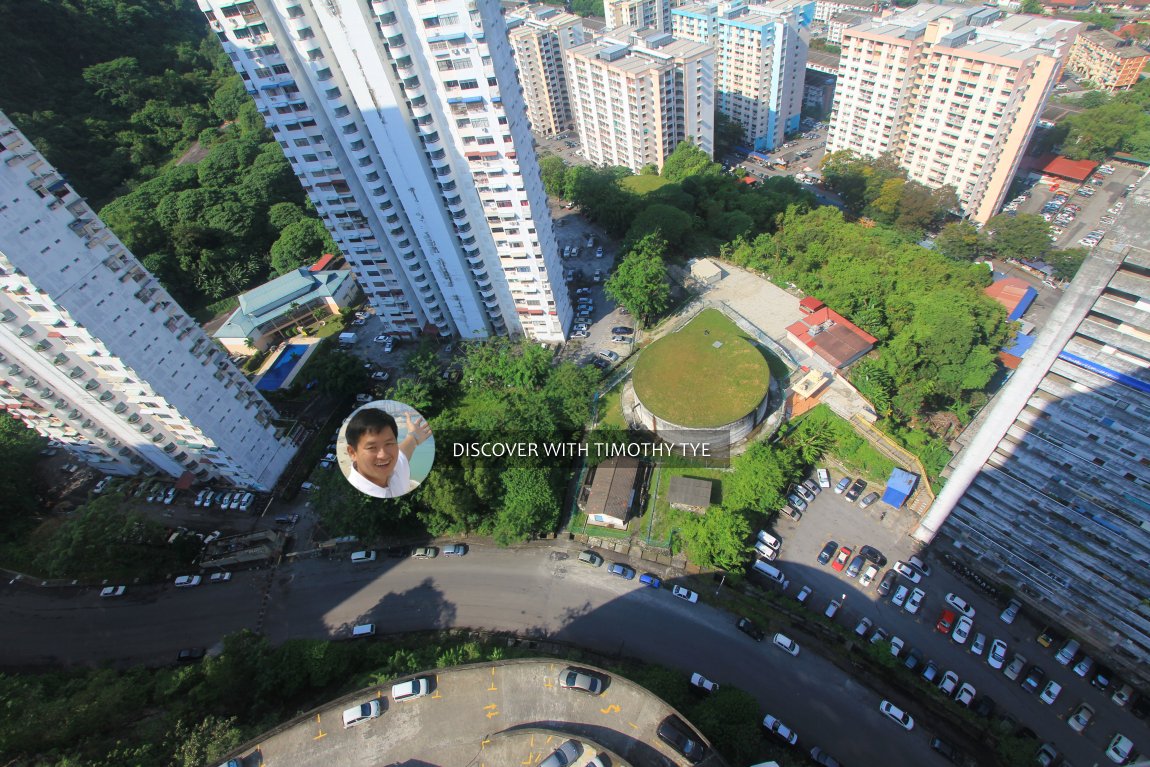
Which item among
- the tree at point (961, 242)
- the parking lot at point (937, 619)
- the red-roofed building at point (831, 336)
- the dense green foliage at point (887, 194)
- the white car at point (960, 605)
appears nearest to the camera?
the parking lot at point (937, 619)

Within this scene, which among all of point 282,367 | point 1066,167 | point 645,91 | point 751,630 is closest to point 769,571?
point 751,630

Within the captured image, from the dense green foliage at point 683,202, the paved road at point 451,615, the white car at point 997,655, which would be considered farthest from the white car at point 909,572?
the dense green foliage at point 683,202

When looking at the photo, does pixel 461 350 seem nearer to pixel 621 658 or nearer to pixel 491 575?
pixel 491 575

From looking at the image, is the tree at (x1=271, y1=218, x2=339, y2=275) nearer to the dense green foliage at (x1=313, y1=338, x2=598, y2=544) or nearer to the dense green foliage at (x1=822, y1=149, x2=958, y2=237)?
the dense green foliage at (x1=313, y1=338, x2=598, y2=544)

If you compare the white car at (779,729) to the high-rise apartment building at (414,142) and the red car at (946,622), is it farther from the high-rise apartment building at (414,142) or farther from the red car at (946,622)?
the high-rise apartment building at (414,142)

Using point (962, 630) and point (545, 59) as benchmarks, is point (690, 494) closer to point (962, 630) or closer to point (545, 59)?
point (962, 630)

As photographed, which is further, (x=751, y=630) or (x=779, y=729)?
(x=751, y=630)

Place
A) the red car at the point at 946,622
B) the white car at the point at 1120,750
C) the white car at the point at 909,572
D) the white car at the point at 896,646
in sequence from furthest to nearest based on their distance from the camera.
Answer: the white car at the point at 909,572 < the red car at the point at 946,622 < the white car at the point at 896,646 < the white car at the point at 1120,750
